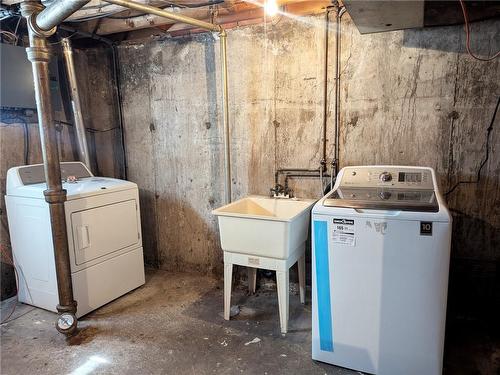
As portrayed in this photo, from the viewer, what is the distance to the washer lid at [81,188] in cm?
238

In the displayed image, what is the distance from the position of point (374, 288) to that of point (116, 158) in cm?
267

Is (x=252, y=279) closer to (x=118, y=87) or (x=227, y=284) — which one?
(x=227, y=284)

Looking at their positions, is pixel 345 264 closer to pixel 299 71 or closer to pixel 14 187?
pixel 299 71

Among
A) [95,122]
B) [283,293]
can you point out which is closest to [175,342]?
[283,293]

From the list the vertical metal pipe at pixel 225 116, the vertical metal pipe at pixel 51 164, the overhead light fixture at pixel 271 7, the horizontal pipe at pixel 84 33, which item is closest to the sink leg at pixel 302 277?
the vertical metal pipe at pixel 225 116

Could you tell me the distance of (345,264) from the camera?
1.79m

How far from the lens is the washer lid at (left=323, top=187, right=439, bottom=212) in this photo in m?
1.71

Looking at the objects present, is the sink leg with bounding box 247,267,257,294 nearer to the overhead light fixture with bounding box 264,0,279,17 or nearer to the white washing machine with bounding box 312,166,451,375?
the white washing machine with bounding box 312,166,451,375

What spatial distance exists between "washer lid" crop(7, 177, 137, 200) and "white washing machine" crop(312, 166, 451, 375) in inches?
63.5

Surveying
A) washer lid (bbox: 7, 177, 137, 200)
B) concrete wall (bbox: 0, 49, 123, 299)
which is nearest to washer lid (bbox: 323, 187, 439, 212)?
washer lid (bbox: 7, 177, 137, 200)

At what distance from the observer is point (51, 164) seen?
7.16 ft

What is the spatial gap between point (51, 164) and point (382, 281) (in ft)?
6.79

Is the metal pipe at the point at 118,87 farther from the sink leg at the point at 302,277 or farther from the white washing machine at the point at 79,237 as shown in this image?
the sink leg at the point at 302,277

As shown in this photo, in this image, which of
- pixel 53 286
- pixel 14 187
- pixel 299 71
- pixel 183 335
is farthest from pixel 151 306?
pixel 299 71
